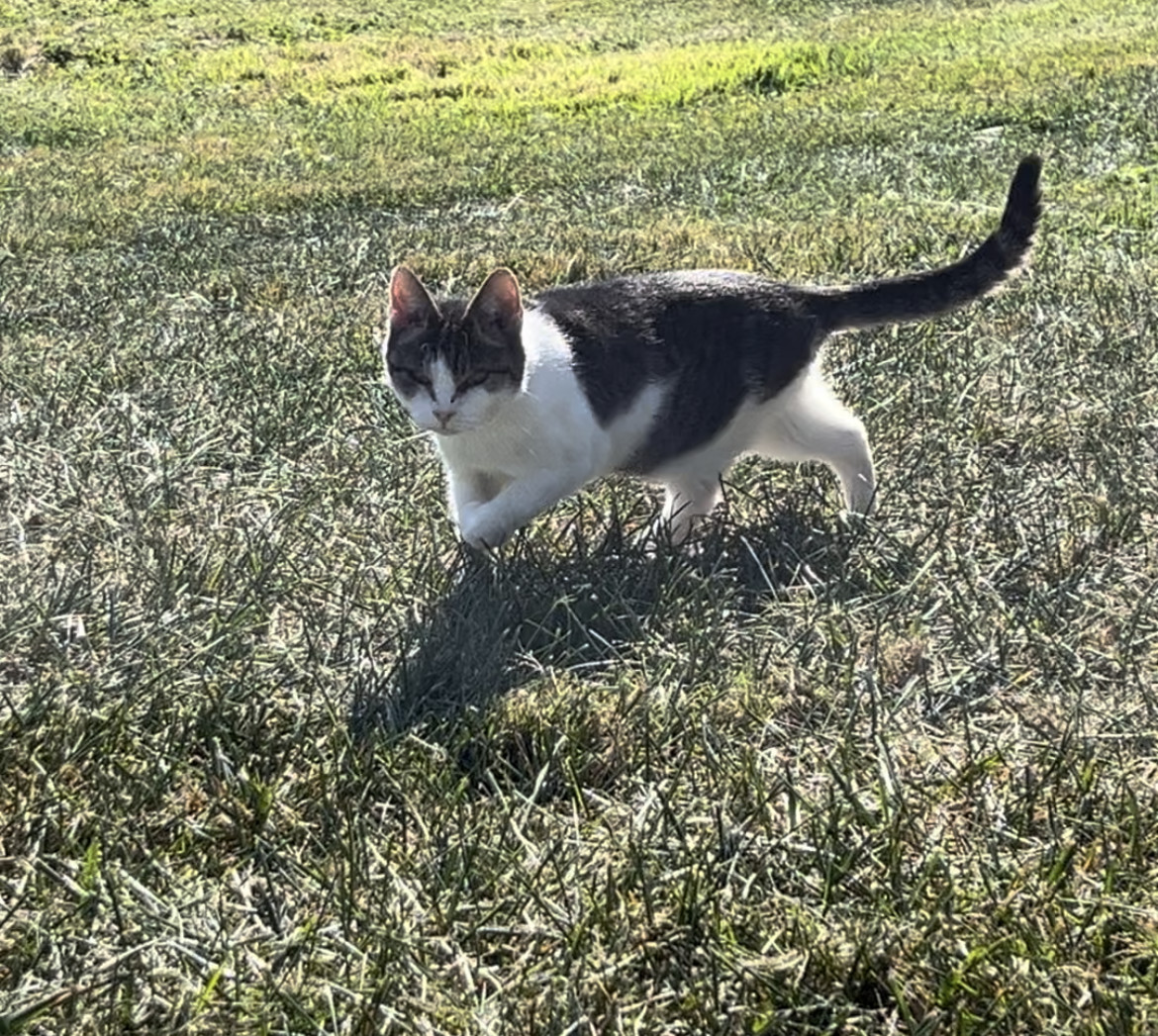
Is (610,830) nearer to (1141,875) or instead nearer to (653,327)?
(1141,875)

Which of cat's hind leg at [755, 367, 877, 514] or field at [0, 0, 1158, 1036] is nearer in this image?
field at [0, 0, 1158, 1036]

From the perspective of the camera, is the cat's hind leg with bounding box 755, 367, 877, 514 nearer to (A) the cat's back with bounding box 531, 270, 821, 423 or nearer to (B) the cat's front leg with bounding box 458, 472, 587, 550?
(A) the cat's back with bounding box 531, 270, 821, 423

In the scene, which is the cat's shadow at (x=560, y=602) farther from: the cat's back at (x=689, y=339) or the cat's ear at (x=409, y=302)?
the cat's ear at (x=409, y=302)

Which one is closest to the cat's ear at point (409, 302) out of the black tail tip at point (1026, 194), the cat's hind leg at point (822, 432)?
the cat's hind leg at point (822, 432)

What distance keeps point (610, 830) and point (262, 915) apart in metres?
0.52

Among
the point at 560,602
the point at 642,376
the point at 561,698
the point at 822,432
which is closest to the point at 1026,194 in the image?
the point at 822,432

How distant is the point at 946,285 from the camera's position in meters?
3.48

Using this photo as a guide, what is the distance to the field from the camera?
1.70 metres

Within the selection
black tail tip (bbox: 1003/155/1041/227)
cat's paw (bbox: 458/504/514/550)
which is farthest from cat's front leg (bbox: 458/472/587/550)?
black tail tip (bbox: 1003/155/1041/227)

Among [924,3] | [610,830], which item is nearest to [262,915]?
[610,830]

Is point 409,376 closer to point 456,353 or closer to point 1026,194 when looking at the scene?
point 456,353

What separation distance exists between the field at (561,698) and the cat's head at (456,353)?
313 millimetres

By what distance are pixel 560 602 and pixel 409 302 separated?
95 cm

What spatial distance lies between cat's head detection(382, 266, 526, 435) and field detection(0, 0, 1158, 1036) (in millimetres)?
313
